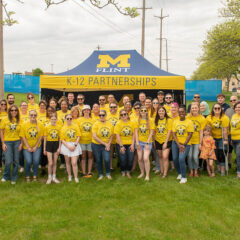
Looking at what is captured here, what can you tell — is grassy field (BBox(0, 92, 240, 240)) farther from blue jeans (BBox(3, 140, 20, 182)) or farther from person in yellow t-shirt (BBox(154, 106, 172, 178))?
person in yellow t-shirt (BBox(154, 106, 172, 178))

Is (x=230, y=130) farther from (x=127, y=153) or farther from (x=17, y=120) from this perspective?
(x=17, y=120)

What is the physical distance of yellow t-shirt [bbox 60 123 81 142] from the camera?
184 inches

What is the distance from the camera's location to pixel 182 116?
4.60 meters

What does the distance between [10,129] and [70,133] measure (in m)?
1.13

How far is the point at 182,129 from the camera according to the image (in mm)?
4566

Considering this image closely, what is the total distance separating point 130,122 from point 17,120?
7.31 ft

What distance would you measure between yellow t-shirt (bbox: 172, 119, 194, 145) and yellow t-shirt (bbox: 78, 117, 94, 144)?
1.74 meters

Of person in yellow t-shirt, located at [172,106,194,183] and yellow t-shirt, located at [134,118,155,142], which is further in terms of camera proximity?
yellow t-shirt, located at [134,118,155,142]

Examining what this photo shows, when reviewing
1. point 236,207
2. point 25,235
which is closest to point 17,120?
point 25,235

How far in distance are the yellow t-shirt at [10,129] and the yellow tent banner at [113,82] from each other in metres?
3.23

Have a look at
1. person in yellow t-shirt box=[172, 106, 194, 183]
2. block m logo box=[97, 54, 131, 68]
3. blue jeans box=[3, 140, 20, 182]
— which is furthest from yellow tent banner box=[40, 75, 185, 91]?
blue jeans box=[3, 140, 20, 182]

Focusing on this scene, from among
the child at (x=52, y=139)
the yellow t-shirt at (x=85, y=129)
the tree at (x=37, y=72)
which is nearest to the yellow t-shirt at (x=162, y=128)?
the yellow t-shirt at (x=85, y=129)

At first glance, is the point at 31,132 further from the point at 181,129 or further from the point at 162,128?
the point at 181,129

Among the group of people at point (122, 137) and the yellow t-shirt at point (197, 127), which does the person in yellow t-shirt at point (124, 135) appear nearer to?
the group of people at point (122, 137)
